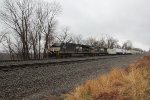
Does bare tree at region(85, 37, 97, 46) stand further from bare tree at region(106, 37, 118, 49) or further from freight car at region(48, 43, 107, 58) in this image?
freight car at region(48, 43, 107, 58)

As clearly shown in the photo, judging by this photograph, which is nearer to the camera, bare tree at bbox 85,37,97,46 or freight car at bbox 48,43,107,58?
freight car at bbox 48,43,107,58

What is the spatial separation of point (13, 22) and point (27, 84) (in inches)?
1581

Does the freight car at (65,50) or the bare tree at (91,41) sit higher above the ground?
the bare tree at (91,41)

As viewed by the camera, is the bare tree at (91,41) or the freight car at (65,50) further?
the bare tree at (91,41)

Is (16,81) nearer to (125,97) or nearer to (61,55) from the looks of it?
(125,97)

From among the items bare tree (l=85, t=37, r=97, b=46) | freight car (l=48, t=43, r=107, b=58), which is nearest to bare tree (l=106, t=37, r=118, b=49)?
bare tree (l=85, t=37, r=97, b=46)

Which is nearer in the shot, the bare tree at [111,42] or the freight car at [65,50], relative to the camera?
the freight car at [65,50]

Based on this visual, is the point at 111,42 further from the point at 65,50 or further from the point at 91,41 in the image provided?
the point at 65,50

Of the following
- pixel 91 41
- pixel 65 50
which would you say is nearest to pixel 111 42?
pixel 91 41

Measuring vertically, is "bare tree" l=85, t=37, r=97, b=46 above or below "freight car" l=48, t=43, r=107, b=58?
above

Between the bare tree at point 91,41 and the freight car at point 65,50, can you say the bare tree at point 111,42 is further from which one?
the freight car at point 65,50

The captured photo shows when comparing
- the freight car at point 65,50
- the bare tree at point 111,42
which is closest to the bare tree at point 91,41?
the bare tree at point 111,42

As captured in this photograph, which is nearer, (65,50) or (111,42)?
(65,50)

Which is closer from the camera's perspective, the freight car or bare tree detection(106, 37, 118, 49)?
the freight car
